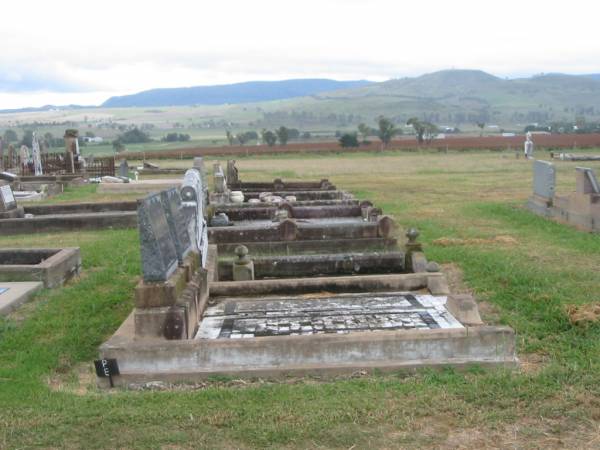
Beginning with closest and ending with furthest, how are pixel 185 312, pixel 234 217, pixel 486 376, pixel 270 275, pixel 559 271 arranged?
pixel 486 376, pixel 185 312, pixel 270 275, pixel 559 271, pixel 234 217

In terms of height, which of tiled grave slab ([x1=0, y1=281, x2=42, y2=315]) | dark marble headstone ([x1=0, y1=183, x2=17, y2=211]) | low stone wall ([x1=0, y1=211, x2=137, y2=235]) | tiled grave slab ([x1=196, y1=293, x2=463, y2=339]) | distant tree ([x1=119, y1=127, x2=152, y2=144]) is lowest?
distant tree ([x1=119, y1=127, x2=152, y2=144])

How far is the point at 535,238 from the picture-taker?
39.0 feet

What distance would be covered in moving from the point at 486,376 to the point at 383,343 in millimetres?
888

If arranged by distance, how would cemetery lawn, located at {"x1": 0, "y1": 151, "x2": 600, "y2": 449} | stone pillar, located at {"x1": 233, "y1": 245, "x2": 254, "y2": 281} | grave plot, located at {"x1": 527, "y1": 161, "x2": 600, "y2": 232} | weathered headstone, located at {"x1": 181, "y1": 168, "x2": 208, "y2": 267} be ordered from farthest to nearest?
1. grave plot, located at {"x1": 527, "y1": 161, "x2": 600, "y2": 232}
2. stone pillar, located at {"x1": 233, "y1": 245, "x2": 254, "y2": 281}
3. weathered headstone, located at {"x1": 181, "y1": 168, "x2": 208, "y2": 267}
4. cemetery lawn, located at {"x1": 0, "y1": 151, "x2": 600, "y2": 449}

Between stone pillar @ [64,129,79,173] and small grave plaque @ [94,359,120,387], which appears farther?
stone pillar @ [64,129,79,173]

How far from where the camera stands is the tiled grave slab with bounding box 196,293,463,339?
6.05 meters

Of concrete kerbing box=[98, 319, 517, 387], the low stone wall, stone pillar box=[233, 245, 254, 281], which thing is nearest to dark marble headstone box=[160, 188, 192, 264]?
stone pillar box=[233, 245, 254, 281]

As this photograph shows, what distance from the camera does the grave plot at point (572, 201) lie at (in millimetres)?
12422

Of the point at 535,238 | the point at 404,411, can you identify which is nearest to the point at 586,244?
the point at 535,238

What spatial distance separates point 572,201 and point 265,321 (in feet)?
30.4

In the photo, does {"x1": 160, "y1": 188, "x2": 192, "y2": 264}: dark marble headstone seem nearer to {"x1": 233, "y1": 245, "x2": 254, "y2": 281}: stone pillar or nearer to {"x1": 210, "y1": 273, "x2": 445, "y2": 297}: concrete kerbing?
{"x1": 210, "y1": 273, "x2": 445, "y2": 297}: concrete kerbing

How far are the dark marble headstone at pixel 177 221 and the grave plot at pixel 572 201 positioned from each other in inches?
346

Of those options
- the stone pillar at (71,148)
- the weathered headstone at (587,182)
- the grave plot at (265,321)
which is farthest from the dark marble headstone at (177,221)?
the stone pillar at (71,148)

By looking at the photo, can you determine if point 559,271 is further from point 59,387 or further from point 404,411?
point 59,387
